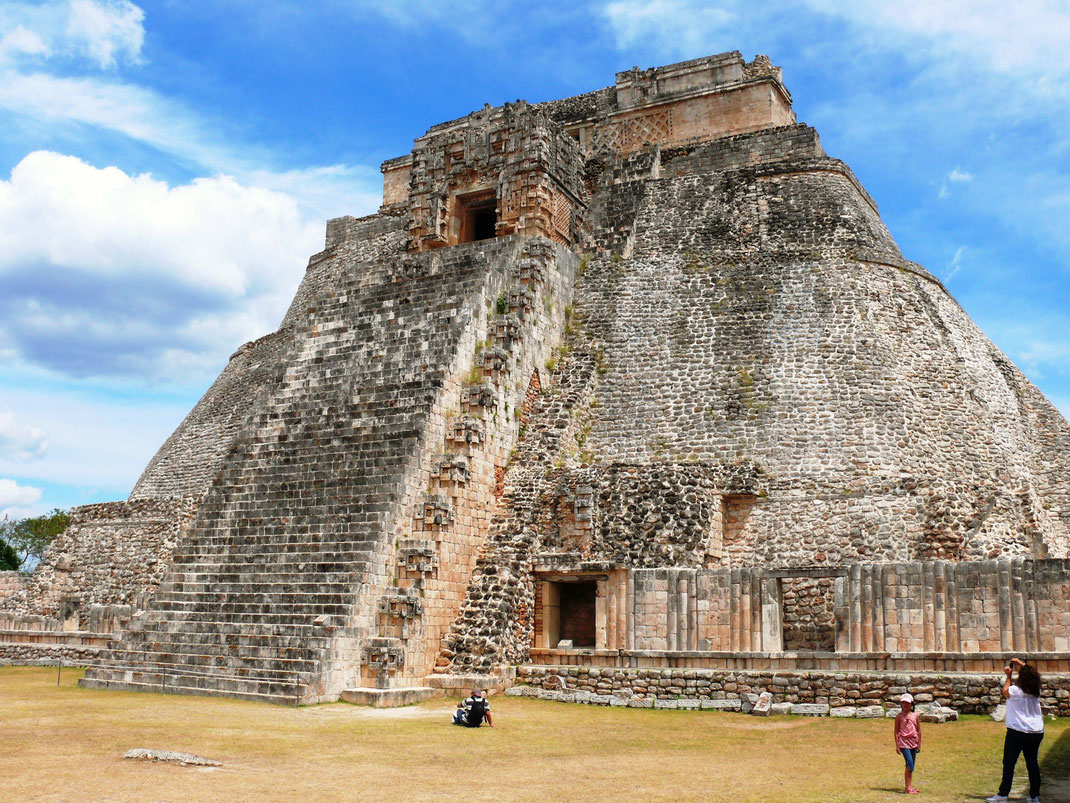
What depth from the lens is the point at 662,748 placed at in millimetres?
10305

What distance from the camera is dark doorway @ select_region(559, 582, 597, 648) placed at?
52.7 feet

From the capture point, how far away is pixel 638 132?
25.6m

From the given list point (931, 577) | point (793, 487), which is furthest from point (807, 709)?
point (793, 487)

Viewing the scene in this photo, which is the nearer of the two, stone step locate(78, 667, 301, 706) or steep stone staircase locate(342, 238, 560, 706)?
stone step locate(78, 667, 301, 706)

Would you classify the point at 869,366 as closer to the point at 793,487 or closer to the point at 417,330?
the point at 793,487

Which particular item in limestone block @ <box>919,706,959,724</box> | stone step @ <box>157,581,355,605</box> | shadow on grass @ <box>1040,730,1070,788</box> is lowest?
shadow on grass @ <box>1040,730,1070,788</box>

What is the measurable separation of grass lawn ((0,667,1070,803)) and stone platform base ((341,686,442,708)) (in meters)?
0.31

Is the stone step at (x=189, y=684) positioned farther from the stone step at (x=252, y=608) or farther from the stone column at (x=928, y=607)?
the stone column at (x=928, y=607)

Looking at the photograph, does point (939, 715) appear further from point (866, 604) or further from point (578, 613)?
point (578, 613)

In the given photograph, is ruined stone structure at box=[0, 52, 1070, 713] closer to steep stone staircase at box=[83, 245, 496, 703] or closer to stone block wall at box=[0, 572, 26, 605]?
steep stone staircase at box=[83, 245, 496, 703]

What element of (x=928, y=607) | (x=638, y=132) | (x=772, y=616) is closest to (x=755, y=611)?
(x=772, y=616)

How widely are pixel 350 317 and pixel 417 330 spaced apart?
5.78ft

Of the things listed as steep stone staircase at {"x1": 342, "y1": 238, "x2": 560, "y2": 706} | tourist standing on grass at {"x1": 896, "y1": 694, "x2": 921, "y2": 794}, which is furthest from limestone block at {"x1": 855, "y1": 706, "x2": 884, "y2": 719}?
steep stone staircase at {"x1": 342, "y1": 238, "x2": 560, "y2": 706}

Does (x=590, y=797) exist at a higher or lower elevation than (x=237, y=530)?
lower
